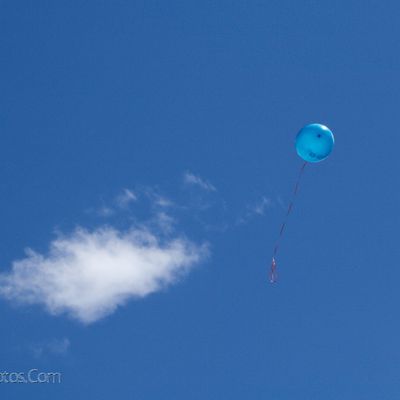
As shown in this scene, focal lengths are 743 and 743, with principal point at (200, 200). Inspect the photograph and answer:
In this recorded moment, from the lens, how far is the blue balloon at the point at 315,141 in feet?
75.8

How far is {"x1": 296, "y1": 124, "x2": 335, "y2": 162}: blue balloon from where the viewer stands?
75.8 ft

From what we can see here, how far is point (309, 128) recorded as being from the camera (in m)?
23.3

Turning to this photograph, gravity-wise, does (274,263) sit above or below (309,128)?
below

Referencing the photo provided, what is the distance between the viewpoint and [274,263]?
2466 centimetres

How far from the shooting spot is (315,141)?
23141mm

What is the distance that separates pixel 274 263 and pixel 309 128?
15.3 ft
